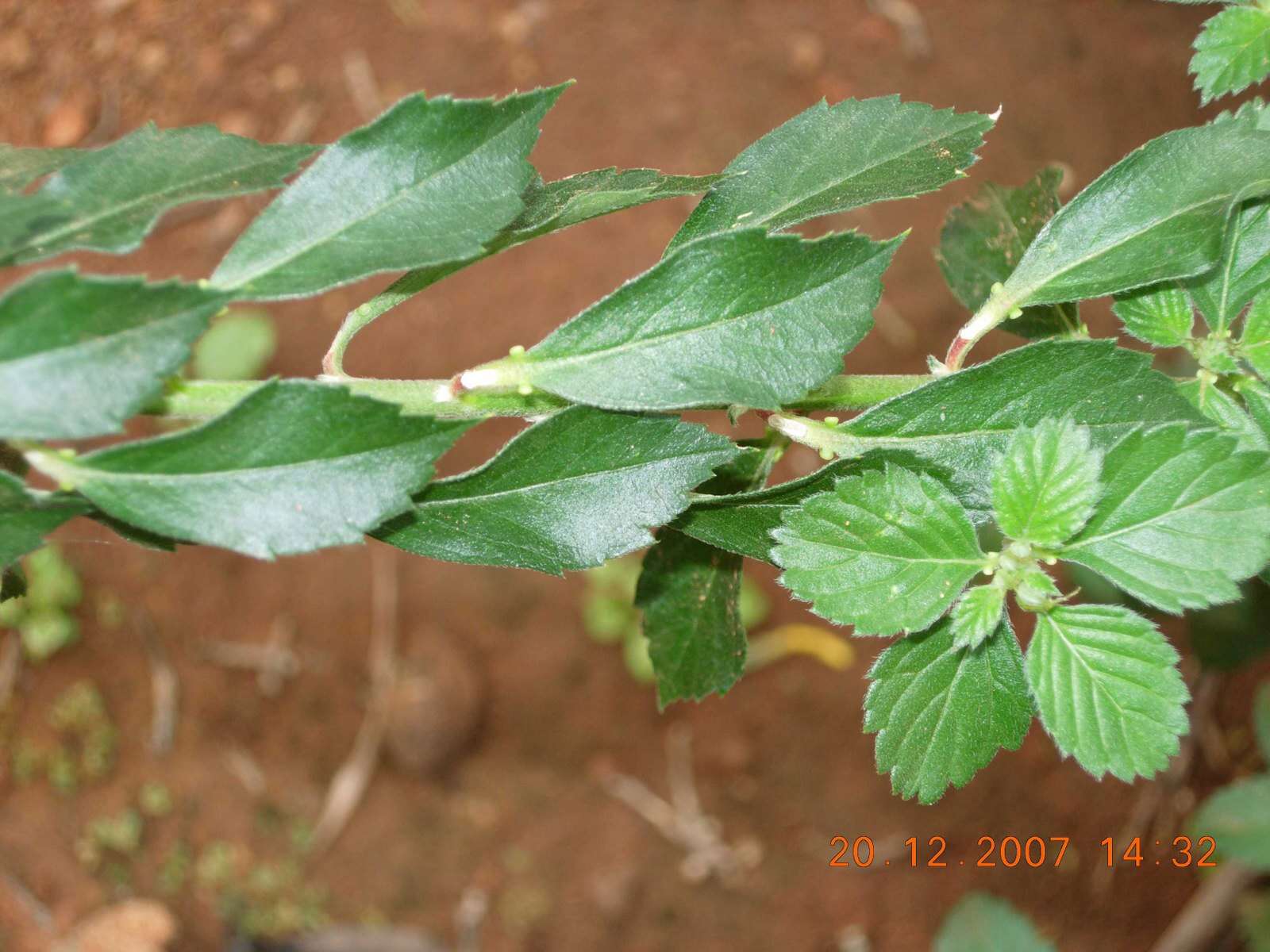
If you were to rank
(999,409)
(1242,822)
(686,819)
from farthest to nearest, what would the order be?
(686,819) < (1242,822) < (999,409)

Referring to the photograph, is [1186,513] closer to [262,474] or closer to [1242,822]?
→ [262,474]

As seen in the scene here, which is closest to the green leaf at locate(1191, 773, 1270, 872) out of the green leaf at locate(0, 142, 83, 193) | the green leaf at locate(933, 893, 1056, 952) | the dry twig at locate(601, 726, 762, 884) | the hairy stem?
the green leaf at locate(933, 893, 1056, 952)

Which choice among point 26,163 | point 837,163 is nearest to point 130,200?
point 26,163

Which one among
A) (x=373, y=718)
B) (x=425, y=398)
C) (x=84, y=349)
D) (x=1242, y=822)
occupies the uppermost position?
(x=84, y=349)

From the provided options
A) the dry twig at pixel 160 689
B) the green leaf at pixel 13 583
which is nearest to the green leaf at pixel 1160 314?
the green leaf at pixel 13 583

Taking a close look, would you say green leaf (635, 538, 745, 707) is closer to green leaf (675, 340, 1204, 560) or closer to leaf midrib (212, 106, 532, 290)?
green leaf (675, 340, 1204, 560)

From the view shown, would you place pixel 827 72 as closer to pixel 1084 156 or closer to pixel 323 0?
pixel 1084 156

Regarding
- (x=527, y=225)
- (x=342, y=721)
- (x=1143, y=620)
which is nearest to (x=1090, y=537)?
(x=1143, y=620)
